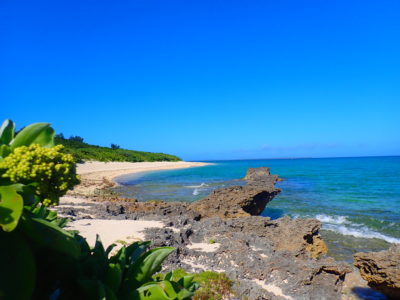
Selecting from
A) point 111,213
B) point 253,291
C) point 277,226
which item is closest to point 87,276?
point 253,291

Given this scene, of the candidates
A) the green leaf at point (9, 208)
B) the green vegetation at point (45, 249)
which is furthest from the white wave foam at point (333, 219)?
the green leaf at point (9, 208)

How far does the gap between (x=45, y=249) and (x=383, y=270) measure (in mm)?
6975

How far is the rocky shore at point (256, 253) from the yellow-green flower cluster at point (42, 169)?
15.5 feet

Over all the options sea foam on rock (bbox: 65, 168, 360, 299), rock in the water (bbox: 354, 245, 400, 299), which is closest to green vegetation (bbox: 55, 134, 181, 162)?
sea foam on rock (bbox: 65, 168, 360, 299)

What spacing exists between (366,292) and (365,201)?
1756 centimetres

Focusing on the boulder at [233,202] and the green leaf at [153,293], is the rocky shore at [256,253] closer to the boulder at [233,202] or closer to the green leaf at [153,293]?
the boulder at [233,202]

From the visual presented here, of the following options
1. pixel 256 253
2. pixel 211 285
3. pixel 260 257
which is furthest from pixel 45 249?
pixel 256 253

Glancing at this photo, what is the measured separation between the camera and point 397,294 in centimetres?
631

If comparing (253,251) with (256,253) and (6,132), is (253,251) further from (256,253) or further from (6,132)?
(6,132)

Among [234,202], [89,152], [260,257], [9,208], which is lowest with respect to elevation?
[260,257]

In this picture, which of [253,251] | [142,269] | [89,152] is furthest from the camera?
[89,152]

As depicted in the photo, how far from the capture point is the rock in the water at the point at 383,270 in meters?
6.03

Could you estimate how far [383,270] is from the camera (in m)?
6.12

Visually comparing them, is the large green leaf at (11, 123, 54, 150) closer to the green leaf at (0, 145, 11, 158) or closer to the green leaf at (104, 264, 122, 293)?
the green leaf at (0, 145, 11, 158)
